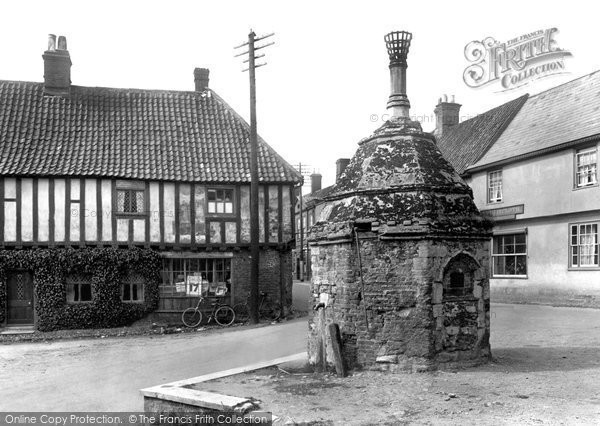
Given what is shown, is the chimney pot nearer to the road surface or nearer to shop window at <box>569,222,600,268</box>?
the road surface

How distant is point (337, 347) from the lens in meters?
9.30

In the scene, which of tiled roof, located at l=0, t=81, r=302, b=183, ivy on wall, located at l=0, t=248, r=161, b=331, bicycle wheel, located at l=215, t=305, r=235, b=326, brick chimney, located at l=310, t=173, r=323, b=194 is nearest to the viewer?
ivy on wall, located at l=0, t=248, r=161, b=331

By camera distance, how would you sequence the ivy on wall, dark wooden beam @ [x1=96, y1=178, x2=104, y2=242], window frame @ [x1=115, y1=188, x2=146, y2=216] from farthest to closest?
1. window frame @ [x1=115, y1=188, x2=146, y2=216]
2. dark wooden beam @ [x1=96, y1=178, x2=104, y2=242]
3. the ivy on wall

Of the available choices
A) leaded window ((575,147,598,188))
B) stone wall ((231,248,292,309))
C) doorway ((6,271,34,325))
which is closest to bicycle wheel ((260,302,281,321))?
stone wall ((231,248,292,309))

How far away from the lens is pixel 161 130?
69.6 ft

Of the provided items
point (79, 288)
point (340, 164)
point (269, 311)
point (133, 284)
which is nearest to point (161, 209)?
point (133, 284)

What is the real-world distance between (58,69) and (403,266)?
55.7ft

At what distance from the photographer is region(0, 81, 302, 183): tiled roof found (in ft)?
63.0

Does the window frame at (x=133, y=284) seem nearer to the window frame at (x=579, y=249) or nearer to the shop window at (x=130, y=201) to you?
the shop window at (x=130, y=201)

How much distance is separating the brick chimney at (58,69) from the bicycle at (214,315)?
9.18 m

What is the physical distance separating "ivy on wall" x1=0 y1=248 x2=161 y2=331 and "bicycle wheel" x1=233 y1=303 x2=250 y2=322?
9.71ft

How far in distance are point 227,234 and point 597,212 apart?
1161 cm

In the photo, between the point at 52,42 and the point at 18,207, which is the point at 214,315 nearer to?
the point at 18,207

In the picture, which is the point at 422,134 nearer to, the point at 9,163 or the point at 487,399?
the point at 487,399
